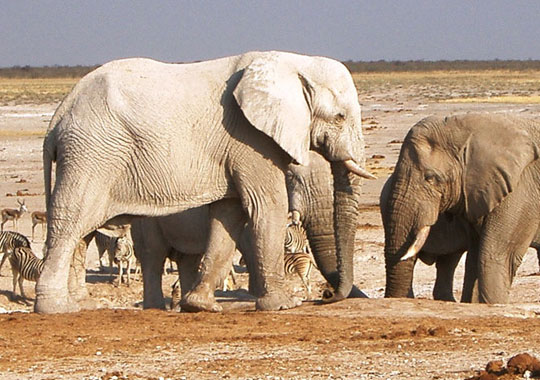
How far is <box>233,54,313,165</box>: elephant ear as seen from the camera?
9414 millimetres

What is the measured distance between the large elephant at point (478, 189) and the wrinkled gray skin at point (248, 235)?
23.8 inches

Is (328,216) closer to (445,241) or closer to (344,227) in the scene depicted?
(344,227)

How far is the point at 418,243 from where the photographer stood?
35.7 ft

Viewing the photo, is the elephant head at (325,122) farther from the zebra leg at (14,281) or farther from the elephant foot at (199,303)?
the zebra leg at (14,281)

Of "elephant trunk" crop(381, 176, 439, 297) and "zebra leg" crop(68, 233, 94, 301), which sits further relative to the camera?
"elephant trunk" crop(381, 176, 439, 297)

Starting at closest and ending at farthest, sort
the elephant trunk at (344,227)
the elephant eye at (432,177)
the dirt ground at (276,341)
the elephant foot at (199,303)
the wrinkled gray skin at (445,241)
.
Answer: the dirt ground at (276,341) < the elephant foot at (199,303) < the elephant trunk at (344,227) < the elephant eye at (432,177) < the wrinkled gray skin at (445,241)

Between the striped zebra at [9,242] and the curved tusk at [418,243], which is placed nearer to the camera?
the curved tusk at [418,243]

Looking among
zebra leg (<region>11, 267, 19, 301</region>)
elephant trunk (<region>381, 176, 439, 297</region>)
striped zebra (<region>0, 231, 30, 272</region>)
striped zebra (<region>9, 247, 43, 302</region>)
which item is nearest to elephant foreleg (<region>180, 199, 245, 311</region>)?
elephant trunk (<region>381, 176, 439, 297</region>)

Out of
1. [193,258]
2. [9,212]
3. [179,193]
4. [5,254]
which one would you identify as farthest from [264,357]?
[9,212]

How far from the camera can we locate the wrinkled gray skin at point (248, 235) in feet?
34.8

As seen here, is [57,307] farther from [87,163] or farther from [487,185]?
[487,185]

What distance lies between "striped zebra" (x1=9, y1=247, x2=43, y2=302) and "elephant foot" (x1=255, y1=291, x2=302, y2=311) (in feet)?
16.1

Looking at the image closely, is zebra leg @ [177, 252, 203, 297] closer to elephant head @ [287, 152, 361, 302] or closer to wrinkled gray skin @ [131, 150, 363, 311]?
wrinkled gray skin @ [131, 150, 363, 311]

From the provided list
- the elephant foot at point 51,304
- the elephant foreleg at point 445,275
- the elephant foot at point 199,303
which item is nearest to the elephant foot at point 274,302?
the elephant foot at point 199,303
